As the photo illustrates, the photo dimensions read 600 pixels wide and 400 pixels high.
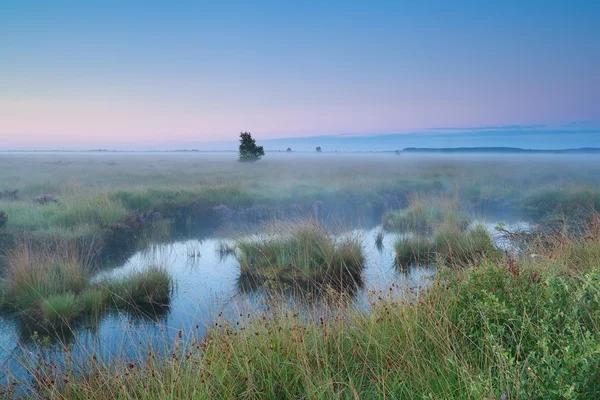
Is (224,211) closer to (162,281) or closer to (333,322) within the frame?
(162,281)

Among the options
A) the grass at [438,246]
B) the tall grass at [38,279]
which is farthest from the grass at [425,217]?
the tall grass at [38,279]

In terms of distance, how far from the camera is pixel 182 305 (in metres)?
6.57

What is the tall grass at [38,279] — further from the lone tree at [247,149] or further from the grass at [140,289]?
the lone tree at [247,149]

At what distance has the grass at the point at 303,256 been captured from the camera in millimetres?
7988

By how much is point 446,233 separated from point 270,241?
14.5 feet

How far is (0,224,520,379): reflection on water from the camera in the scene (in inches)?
189

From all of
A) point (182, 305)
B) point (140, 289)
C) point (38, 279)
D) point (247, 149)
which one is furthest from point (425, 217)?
point (247, 149)

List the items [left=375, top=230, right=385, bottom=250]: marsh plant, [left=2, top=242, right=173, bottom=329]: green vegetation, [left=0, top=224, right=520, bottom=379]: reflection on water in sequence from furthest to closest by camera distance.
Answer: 1. [left=375, top=230, right=385, bottom=250]: marsh plant
2. [left=2, top=242, right=173, bottom=329]: green vegetation
3. [left=0, top=224, right=520, bottom=379]: reflection on water

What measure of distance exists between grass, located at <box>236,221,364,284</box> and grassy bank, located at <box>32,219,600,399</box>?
3501 millimetres

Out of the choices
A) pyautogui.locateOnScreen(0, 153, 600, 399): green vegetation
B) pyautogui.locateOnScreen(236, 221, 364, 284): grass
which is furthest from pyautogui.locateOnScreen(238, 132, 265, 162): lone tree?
pyautogui.locateOnScreen(236, 221, 364, 284): grass

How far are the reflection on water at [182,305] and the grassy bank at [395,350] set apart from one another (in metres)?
0.39

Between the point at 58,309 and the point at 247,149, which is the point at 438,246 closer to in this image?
the point at 58,309

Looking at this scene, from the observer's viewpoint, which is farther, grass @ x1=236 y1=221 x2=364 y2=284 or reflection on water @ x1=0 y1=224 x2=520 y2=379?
grass @ x1=236 y1=221 x2=364 y2=284

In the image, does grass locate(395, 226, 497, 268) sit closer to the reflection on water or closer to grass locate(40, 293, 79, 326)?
the reflection on water
